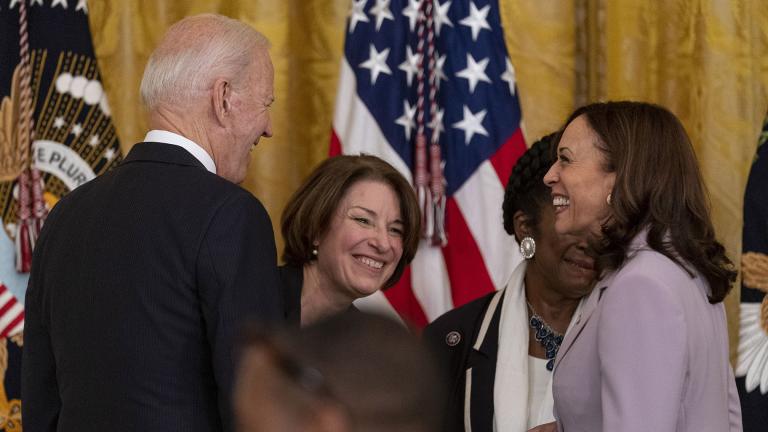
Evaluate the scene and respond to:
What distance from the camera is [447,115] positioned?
388 cm

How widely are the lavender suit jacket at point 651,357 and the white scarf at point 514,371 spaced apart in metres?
0.70

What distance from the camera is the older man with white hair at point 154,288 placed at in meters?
2.01


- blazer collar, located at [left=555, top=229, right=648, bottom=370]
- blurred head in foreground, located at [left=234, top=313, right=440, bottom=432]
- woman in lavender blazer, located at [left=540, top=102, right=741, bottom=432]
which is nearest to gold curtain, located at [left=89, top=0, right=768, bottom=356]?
woman in lavender blazer, located at [left=540, top=102, right=741, bottom=432]

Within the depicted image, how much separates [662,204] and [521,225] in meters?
0.92

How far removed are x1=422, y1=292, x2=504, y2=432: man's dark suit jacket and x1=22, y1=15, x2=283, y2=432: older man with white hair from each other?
0.88 m

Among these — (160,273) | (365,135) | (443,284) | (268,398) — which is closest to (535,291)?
(443,284)

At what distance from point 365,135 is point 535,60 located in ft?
2.12

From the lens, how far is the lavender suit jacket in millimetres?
1987

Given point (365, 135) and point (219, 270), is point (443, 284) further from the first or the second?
point (219, 270)

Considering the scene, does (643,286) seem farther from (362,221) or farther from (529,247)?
(362,221)

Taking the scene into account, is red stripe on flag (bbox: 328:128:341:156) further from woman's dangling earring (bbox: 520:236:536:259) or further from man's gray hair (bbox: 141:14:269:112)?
man's gray hair (bbox: 141:14:269:112)

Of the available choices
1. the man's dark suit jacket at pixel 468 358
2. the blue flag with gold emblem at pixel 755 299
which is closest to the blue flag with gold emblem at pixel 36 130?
the man's dark suit jacket at pixel 468 358

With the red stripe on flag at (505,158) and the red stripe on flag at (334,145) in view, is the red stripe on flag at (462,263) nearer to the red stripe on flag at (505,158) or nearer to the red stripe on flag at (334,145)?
the red stripe on flag at (505,158)

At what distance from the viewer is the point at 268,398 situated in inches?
38.8
